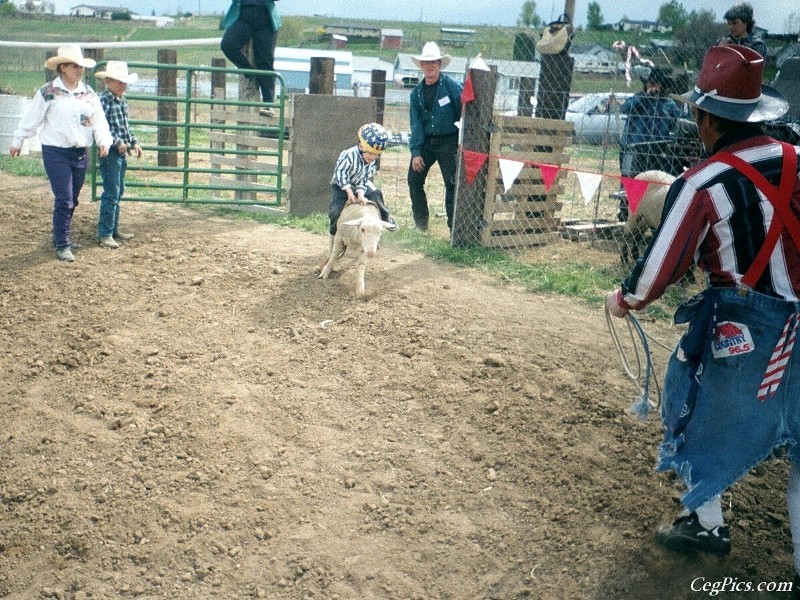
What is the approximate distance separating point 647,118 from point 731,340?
6.80m

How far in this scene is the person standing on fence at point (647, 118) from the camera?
9484mm

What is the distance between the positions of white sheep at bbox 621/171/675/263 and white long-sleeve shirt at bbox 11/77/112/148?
5106 mm

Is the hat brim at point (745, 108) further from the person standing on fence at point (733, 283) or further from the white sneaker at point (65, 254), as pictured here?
the white sneaker at point (65, 254)

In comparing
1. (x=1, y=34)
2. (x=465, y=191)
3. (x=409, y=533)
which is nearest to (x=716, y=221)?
(x=409, y=533)

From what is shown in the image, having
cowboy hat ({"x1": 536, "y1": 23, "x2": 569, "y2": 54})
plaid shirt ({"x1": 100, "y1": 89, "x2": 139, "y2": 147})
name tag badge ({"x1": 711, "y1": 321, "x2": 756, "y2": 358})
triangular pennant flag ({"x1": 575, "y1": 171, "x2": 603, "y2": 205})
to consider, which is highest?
cowboy hat ({"x1": 536, "y1": 23, "x2": 569, "y2": 54})

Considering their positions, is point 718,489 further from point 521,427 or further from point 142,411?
point 142,411

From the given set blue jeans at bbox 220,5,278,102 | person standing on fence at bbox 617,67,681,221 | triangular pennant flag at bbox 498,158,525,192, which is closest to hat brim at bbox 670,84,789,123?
triangular pennant flag at bbox 498,158,525,192

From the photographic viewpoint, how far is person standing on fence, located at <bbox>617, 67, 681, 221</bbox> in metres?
9.48

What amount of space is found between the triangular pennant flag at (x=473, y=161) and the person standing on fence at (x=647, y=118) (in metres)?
1.82

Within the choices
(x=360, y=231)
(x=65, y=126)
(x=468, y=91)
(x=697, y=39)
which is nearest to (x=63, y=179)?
(x=65, y=126)

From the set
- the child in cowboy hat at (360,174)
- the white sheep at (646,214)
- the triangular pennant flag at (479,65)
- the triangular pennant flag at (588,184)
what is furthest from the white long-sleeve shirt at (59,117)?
the white sheep at (646,214)

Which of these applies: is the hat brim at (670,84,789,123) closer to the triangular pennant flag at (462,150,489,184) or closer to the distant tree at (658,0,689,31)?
the triangular pennant flag at (462,150,489,184)

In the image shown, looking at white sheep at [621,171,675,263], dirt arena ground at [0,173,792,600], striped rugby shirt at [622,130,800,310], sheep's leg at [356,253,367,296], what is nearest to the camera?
striped rugby shirt at [622,130,800,310]

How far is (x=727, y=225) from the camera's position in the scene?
3.27 meters
